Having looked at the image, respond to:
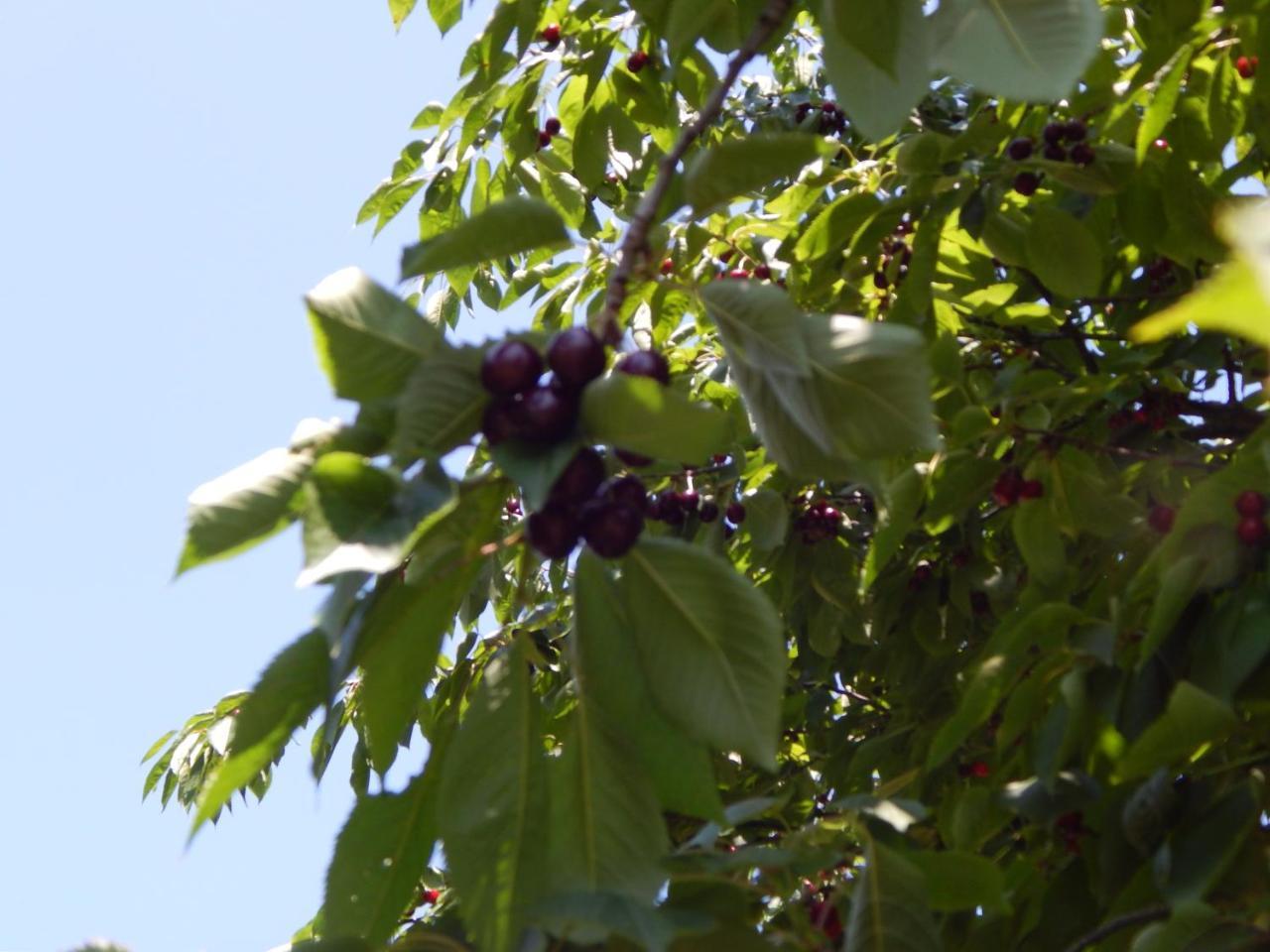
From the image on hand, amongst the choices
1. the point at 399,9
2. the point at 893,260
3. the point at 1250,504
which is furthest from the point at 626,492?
the point at 399,9

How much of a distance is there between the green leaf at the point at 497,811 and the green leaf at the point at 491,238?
0.42m

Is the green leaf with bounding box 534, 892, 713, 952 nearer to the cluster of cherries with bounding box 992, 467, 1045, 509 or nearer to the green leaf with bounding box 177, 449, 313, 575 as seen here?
the green leaf with bounding box 177, 449, 313, 575

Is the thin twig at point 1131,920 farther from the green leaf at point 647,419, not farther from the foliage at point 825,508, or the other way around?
the green leaf at point 647,419

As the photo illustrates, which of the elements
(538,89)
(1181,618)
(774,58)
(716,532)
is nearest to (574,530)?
(1181,618)

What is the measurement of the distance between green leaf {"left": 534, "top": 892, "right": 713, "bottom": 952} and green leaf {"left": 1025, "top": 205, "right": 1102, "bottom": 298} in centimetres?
158

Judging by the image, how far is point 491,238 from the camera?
128cm

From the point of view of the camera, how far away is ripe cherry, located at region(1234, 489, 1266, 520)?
1.69m

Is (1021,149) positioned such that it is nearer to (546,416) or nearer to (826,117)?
(546,416)

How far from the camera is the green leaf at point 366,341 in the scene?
1216 mm

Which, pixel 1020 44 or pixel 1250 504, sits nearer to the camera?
pixel 1020 44

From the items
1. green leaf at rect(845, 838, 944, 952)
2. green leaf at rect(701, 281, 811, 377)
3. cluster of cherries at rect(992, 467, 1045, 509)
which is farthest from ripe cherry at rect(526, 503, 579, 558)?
cluster of cherries at rect(992, 467, 1045, 509)

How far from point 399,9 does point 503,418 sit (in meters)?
1.94

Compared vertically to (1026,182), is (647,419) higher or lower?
lower

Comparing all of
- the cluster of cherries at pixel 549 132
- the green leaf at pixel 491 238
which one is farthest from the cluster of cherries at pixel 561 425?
the cluster of cherries at pixel 549 132
